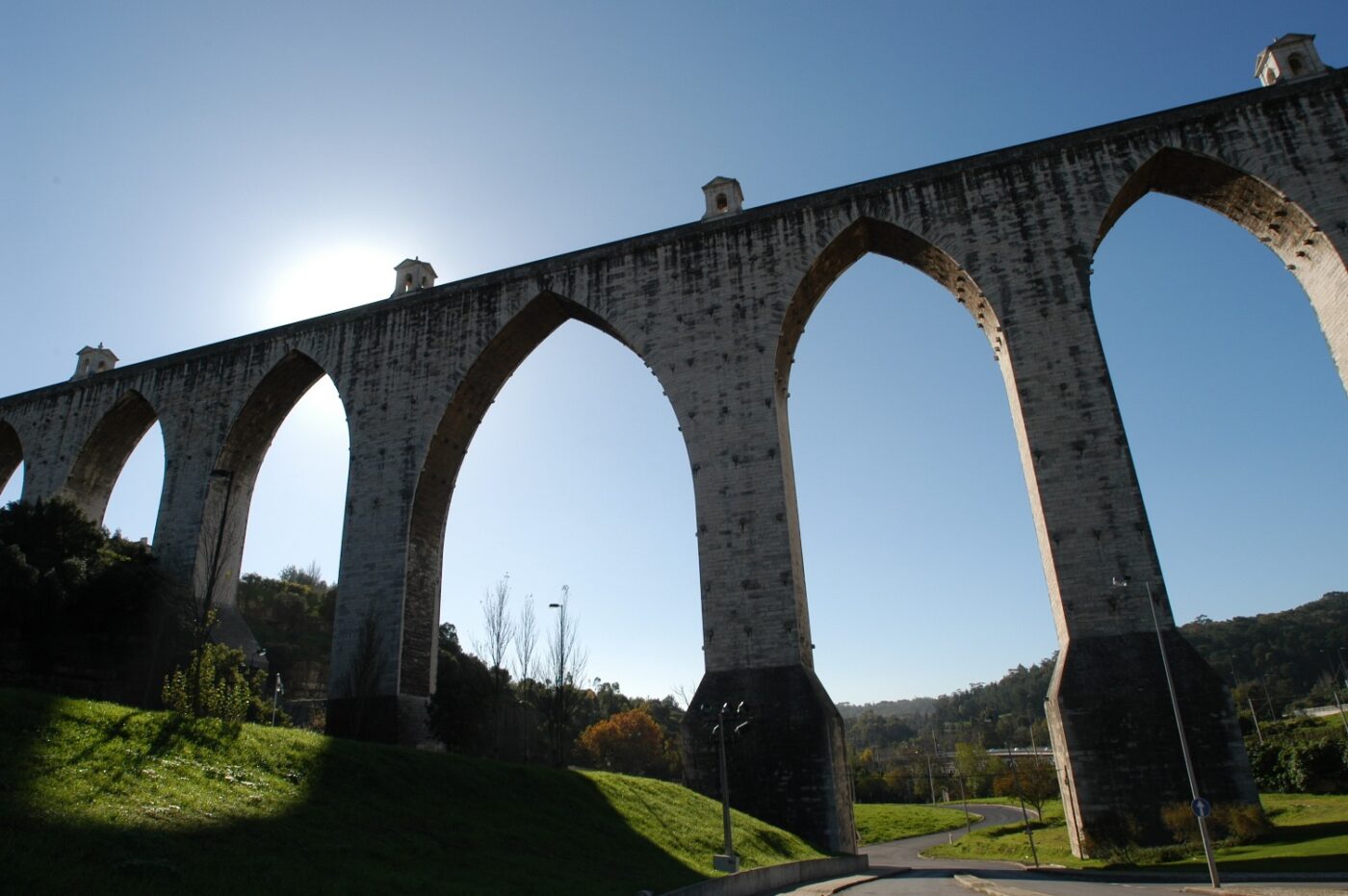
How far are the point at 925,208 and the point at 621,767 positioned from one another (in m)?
39.4

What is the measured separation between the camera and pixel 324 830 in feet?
30.5

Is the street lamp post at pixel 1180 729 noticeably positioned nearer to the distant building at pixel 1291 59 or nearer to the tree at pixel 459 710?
the distant building at pixel 1291 59

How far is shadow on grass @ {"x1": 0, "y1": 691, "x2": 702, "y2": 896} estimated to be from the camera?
6.85m

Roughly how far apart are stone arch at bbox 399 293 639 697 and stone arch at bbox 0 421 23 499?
1678 cm

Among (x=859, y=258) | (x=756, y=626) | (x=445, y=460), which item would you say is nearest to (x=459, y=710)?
(x=445, y=460)

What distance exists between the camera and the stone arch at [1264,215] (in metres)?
16.8

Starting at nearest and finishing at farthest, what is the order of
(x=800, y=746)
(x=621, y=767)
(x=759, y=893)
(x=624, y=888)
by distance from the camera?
1. (x=624, y=888)
2. (x=759, y=893)
3. (x=800, y=746)
4. (x=621, y=767)

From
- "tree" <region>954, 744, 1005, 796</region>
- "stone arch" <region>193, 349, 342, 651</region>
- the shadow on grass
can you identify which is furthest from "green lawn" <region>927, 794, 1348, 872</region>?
"tree" <region>954, 744, 1005, 796</region>

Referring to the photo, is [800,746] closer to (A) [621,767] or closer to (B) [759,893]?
(B) [759,893]

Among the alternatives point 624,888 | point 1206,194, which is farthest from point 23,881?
point 1206,194

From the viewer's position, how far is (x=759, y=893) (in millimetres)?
11969

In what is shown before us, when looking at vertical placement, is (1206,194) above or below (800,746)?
above

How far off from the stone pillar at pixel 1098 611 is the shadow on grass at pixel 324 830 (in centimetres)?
736

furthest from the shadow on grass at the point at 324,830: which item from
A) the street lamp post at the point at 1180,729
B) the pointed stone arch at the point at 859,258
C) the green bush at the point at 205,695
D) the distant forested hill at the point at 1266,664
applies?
the distant forested hill at the point at 1266,664
